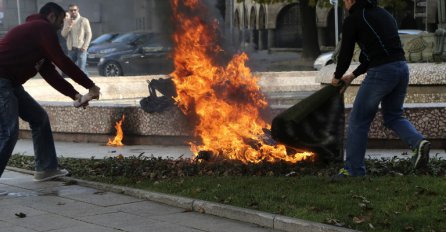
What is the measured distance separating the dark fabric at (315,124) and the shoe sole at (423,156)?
0.80 meters

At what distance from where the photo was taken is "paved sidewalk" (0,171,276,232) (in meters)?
5.65

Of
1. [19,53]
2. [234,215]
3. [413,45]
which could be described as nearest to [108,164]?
[19,53]

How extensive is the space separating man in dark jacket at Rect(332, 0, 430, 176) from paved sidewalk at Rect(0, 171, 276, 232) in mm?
1587

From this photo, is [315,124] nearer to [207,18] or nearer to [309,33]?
[207,18]

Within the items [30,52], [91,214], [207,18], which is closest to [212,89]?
[207,18]

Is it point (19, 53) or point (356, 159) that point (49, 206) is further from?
point (356, 159)

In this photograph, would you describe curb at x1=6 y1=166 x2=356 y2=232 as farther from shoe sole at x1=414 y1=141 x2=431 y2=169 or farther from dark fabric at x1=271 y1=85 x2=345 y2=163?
shoe sole at x1=414 y1=141 x2=431 y2=169

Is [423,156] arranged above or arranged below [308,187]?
above

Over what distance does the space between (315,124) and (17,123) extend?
9.05 feet

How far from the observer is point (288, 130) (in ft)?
23.2

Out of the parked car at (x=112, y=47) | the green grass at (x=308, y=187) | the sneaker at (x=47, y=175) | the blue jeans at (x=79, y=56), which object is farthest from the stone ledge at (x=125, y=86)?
the sneaker at (x=47, y=175)

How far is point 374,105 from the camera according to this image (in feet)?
21.9

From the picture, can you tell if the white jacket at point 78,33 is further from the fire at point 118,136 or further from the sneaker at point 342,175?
the sneaker at point 342,175

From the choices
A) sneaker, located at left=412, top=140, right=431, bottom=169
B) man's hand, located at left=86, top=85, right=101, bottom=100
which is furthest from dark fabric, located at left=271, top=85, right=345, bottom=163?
man's hand, located at left=86, top=85, right=101, bottom=100
